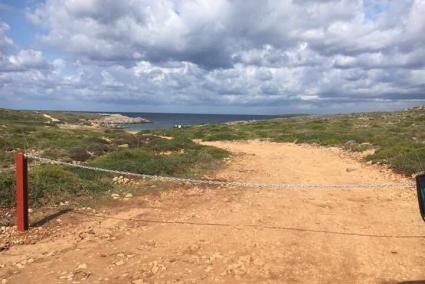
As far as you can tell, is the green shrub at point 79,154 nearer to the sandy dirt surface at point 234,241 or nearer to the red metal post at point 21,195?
the sandy dirt surface at point 234,241

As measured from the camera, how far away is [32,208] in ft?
31.2

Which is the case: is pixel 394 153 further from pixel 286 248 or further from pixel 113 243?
pixel 113 243

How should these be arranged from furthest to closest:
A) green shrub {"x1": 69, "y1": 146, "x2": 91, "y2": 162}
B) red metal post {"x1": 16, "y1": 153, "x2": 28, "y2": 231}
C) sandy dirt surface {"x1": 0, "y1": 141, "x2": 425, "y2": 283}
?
green shrub {"x1": 69, "y1": 146, "x2": 91, "y2": 162}
red metal post {"x1": 16, "y1": 153, "x2": 28, "y2": 231}
sandy dirt surface {"x1": 0, "y1": 141, "x2": 425, "y2": 283}

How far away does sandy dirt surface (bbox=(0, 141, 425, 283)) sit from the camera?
640cm

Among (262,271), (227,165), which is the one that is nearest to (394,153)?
(227,165)

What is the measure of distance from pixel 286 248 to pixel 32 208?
17.5ft

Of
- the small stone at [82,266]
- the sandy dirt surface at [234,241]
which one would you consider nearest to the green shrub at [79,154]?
the sandy dirt surface at [234,241]

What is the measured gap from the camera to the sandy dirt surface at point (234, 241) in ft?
21.0

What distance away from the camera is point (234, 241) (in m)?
7.79

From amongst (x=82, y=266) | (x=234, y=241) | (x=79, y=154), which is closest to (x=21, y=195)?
(x=82, y=266)

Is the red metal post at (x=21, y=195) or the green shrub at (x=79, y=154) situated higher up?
the red metal post at (x=21, y=195)

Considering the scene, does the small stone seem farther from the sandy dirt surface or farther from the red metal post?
the red metal post

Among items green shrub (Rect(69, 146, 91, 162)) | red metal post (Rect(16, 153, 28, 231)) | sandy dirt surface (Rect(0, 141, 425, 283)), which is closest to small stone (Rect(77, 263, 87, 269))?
sandy dirt surface (Rect(0, 141, 425, 283))

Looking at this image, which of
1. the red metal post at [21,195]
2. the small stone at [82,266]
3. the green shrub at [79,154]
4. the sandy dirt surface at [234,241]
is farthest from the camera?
the green shrub at [79,154]
